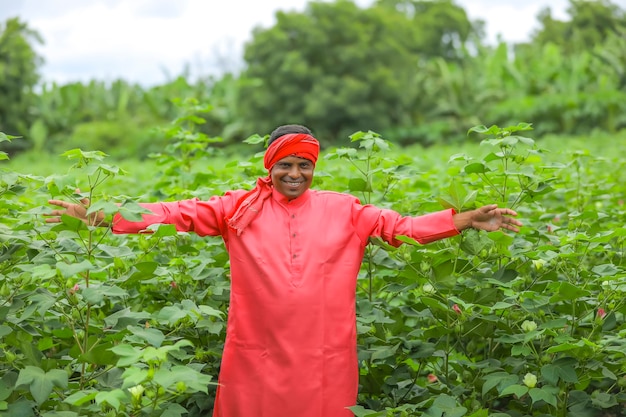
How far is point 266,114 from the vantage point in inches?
985

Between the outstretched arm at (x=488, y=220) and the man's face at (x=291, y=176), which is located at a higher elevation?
the man's face at (x=291, y=176)

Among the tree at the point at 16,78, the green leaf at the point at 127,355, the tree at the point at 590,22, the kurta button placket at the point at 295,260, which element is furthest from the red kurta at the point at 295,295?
the tree at the point at 590,22

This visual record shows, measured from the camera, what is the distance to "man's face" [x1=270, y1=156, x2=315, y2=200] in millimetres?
2617

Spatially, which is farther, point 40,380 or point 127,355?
point 40,380

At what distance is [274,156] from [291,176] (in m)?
0.09

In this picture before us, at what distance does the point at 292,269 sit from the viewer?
254 cm

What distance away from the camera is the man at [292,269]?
251 centimetres

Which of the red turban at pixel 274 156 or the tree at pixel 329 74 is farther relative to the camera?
the tree at pixel 329 74

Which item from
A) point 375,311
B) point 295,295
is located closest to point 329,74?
point 375,311

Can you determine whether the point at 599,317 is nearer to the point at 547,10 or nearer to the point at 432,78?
the point at 432,78

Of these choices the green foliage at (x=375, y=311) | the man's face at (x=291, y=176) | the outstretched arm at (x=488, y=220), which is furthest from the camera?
the man's face at (x=291, y=176)

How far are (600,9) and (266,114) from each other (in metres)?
20.7

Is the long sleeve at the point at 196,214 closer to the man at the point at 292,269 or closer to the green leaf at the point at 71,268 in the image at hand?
the man at the point at 292,269

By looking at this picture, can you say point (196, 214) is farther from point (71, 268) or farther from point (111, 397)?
point (111, 397)
